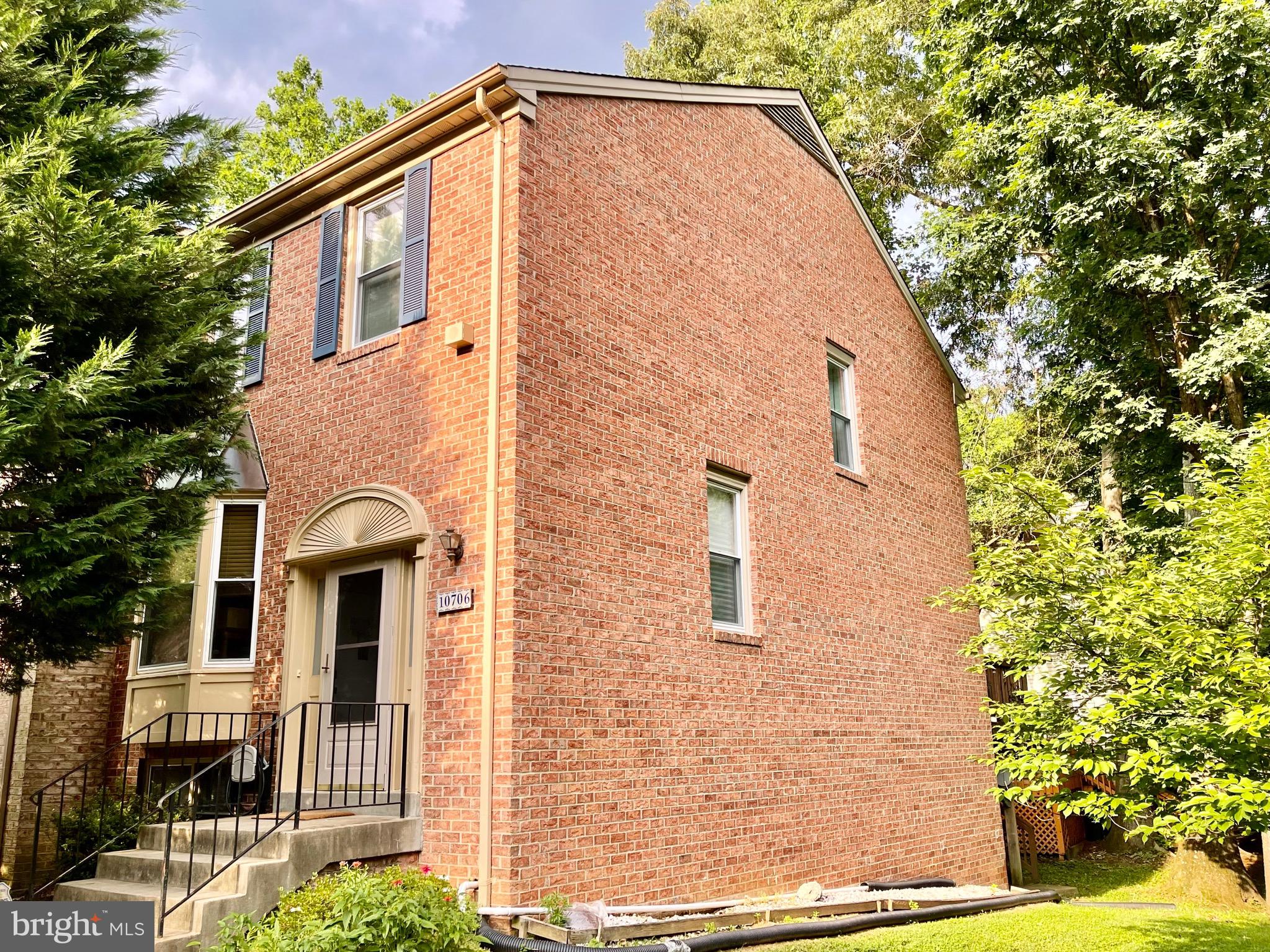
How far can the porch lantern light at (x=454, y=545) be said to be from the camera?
7.73 meters

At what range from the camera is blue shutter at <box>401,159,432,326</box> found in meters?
8.90

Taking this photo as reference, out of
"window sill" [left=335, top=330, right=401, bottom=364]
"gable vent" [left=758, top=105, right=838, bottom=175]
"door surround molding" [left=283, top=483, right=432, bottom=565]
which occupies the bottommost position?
"door surround molding" [left=283, top=483, right=432, bottom=565]

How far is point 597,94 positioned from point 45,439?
570 centimetres

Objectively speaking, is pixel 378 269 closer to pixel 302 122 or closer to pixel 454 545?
pixel 454 545

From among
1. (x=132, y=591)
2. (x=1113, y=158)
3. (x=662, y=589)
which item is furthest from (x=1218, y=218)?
(x=132, y=591)

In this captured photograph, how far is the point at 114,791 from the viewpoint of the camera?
970 cm

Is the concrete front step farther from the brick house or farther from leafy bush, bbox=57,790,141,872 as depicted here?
leafy bush, bbox=57,790,141,872

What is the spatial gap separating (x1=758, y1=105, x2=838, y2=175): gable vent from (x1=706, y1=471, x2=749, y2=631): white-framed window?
5.15m

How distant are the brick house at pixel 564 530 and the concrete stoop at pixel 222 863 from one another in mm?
389

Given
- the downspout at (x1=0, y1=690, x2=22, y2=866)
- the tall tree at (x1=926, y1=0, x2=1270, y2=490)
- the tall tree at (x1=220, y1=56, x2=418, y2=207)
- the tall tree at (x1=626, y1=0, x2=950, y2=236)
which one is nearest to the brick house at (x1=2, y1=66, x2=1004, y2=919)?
the downspout at (x1=0, y1=690, x2=22, y2=866)

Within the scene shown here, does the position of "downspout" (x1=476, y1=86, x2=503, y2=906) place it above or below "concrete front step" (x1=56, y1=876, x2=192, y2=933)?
above

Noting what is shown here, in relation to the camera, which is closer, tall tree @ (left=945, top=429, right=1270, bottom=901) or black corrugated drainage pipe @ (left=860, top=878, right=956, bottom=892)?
tall tree @ (left=945, top=429, right=1270, bottom=901)

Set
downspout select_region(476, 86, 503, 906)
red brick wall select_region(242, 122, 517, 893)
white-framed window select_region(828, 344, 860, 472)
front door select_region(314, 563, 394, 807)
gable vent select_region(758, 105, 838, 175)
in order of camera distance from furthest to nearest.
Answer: gable vent select_region(758, 105, 838, 175)
white-framed window select_region(828, 344, 860, 472)
front door select_region(314, 563, 394, 807)
red brick wall select_region(242, 122, 517, 893)
downspout select_region(476, 86, 503, 906)

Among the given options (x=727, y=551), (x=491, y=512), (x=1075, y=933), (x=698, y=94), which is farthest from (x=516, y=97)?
(x=1075, y=933)
